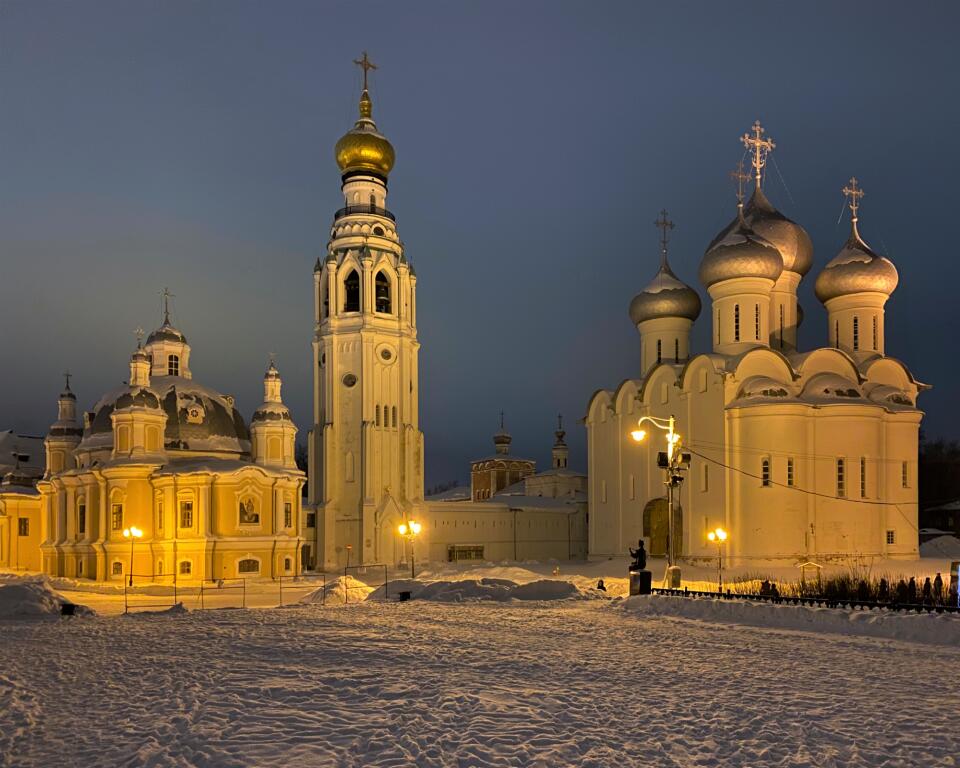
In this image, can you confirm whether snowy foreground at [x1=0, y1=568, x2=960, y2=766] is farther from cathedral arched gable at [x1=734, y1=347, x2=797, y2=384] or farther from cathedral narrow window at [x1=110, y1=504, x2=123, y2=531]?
cathedral narrow window at [x1=110, y1=504, x2=123, y2=531]

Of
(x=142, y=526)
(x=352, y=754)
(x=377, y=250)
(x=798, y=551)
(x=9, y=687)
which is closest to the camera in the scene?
(x=352, y=754)

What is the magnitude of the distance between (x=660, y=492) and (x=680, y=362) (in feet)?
22.0

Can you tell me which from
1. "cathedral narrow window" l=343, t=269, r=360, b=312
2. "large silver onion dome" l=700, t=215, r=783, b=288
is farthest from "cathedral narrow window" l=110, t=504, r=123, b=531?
"large silver onion dome" l=700, t=215, r=783, b=288

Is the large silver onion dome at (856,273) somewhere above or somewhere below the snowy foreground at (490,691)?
above

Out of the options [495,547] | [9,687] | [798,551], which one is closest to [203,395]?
[495,547]

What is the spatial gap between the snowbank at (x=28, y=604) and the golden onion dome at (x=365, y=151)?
34.0 meters

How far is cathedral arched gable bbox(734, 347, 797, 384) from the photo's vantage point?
38.8 metres

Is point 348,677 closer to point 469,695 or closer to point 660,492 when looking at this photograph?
point 469,695

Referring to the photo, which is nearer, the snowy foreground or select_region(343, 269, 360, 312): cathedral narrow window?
the snowy foreground

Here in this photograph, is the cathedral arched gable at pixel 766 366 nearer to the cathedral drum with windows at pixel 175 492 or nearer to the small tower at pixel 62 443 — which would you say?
the cathedral drum with windows at pixel 175 492

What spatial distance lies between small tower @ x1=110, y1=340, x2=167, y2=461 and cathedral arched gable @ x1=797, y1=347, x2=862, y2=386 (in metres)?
28.1

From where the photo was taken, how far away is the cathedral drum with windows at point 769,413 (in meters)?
37.8

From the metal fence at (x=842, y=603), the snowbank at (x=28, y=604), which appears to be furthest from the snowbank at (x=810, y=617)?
the snowbank at (x=28, y=604)

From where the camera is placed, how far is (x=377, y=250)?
1987 inches
